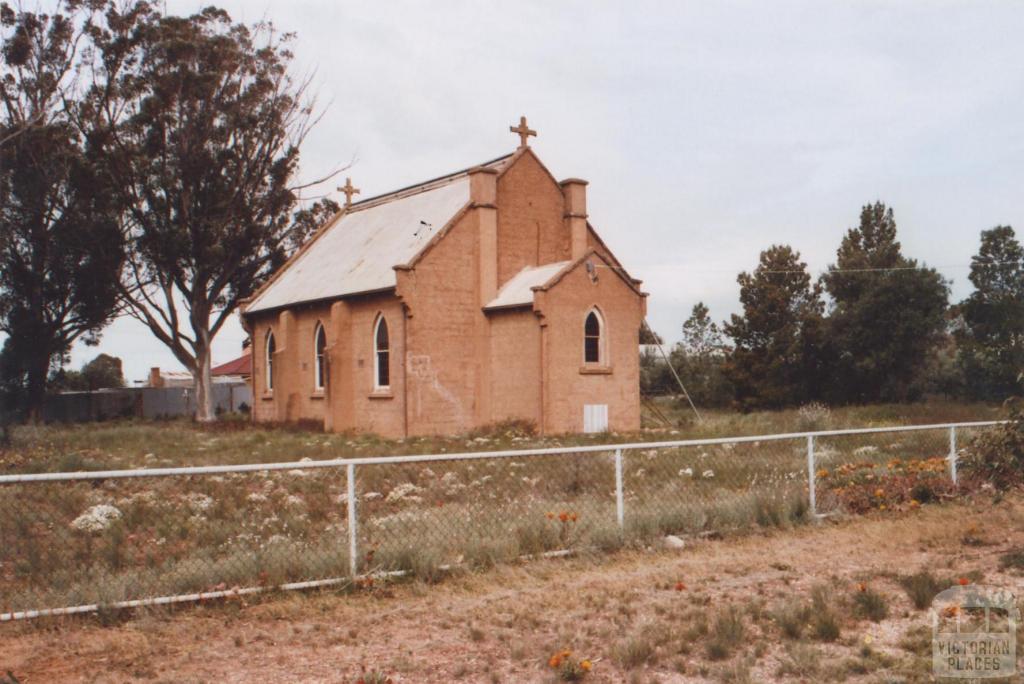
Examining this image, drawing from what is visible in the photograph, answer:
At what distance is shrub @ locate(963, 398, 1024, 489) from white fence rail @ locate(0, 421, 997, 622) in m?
2.22

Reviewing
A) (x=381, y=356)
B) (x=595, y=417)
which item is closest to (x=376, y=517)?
(x=595, y=417)

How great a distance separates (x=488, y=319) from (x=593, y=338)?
11.4 ft

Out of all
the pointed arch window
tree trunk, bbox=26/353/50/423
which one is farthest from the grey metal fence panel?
the pointed arch window

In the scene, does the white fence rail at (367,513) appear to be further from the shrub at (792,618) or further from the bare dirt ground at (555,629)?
the shrub at (792,618)

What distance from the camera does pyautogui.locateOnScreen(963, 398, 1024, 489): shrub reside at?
9.70 metres

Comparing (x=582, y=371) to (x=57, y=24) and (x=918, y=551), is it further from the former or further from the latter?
(x=57, y=24)

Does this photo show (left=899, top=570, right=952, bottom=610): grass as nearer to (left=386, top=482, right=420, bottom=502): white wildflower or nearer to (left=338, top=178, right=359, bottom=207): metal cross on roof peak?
(left=386, top=482, right=420, bottom=502): white wildflower

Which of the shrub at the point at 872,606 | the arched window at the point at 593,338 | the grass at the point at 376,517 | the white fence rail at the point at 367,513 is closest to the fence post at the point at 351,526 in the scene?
the white fence rail at the point at 367,513

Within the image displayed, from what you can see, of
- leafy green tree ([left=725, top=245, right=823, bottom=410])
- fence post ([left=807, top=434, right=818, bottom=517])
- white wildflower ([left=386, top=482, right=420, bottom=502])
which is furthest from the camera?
leafy green tree ([left=725, top=245, right=823, bottom=410])

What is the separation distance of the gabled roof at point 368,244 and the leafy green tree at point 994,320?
32329 mm

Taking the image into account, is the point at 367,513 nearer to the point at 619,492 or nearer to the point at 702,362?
the point at 619,492

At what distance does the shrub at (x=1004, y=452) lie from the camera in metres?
9.70

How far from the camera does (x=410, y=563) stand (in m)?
8.93

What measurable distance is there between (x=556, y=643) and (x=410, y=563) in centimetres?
249
